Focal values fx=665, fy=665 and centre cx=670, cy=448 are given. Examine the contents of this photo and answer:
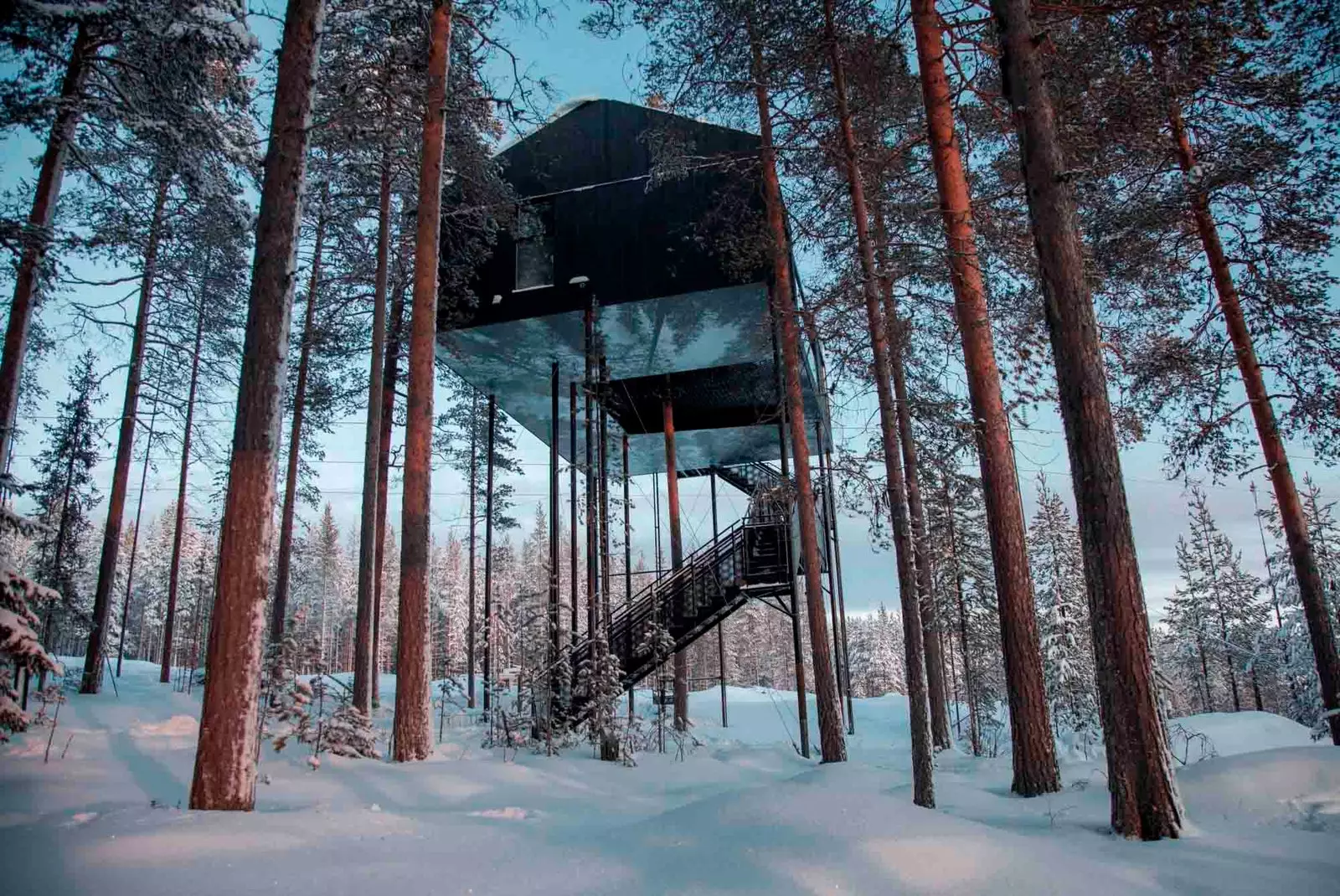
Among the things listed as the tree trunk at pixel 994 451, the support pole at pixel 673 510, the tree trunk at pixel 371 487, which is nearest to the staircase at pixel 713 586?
the support pole at pixel 673 510

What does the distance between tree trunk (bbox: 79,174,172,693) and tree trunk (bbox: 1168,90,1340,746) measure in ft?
54.1

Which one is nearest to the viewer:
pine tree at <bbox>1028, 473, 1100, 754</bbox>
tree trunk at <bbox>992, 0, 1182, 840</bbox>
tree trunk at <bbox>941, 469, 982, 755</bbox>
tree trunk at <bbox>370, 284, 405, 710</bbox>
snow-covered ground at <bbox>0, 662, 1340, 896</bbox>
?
snow-covered ground at <bbox>0, 662, 1340, 896</bbox>

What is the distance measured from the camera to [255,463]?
504 centimetres

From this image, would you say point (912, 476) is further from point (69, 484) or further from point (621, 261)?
point (69, 484)

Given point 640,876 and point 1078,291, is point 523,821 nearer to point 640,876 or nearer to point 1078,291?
point 640,876

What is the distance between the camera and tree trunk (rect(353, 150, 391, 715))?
10.4 m

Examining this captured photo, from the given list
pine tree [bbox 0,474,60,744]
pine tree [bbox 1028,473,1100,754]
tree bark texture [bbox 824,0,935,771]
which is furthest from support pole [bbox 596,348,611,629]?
pine tree [bbox 1028,473,1100,754]

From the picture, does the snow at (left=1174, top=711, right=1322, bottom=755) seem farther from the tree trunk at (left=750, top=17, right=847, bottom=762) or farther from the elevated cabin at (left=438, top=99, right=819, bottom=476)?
the elevated cabin at (left=438, top=99, right=819, bottom=476)

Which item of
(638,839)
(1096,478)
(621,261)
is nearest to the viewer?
(638,839)

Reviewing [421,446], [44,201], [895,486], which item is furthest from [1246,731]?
[44,201]

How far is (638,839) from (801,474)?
6.73 metres

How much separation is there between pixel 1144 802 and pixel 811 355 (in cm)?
1098

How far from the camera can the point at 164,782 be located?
247 inches

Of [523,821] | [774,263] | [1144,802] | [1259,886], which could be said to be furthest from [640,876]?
[774,263]
